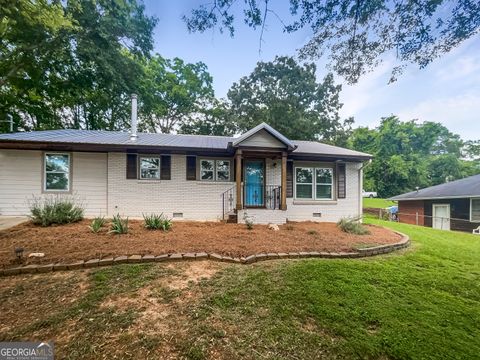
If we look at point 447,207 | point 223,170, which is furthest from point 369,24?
point 447,207

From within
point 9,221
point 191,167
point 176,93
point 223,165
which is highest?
point 176,93

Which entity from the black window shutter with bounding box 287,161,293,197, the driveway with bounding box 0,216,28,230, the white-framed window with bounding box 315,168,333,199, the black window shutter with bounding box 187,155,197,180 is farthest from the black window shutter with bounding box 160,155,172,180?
the white-framed window with bounding box 315,168,333,199

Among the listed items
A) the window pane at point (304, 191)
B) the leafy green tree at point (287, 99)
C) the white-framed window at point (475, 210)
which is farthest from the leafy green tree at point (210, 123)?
the white-framed window at point (475, 210)

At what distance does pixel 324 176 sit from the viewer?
35.9 ft

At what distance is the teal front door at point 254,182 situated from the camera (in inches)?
408

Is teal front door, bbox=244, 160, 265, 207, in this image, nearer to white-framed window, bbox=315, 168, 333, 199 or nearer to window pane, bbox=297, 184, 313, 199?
window pane, bbox=297, 184, 313, 199

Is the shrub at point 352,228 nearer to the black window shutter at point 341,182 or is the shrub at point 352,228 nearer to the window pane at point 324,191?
the window pane at point 324,191

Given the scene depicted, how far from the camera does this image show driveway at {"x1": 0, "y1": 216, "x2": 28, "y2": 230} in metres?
7.07

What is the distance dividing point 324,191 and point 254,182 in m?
3.44

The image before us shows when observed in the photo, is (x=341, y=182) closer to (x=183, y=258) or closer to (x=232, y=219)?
(x=232, y=219)

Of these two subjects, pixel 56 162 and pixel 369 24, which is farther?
pixel 56 162

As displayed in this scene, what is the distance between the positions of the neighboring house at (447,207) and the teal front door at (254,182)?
47.0 ft

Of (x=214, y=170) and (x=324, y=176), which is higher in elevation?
(x=214, y=170)

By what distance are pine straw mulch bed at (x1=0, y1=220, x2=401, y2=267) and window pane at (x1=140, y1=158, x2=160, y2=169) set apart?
3.40 meters
